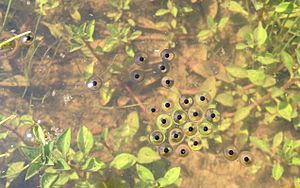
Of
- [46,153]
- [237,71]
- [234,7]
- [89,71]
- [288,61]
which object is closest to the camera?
[46,153]

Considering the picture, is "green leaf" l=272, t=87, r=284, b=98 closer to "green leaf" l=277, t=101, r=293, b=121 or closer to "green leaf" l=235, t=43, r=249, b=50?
"green leaf" l=277, t=101, r=293, b=121

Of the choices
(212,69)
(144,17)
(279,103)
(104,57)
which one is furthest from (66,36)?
(279,103)

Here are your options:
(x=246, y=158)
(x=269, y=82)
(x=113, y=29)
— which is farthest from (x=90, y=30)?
(x=246, y=158)

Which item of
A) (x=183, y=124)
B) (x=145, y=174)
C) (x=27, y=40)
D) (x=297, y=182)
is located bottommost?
(x=297, y=182)

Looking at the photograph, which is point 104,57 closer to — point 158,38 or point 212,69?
point 158,38

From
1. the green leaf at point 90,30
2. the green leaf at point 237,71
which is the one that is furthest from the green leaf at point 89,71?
the green leaf at point 237,71

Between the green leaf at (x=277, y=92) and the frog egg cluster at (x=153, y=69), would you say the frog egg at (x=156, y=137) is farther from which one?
the green leaf at (x=277, y=92)

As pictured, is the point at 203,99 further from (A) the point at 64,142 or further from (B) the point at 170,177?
(A) the point at 64,142
